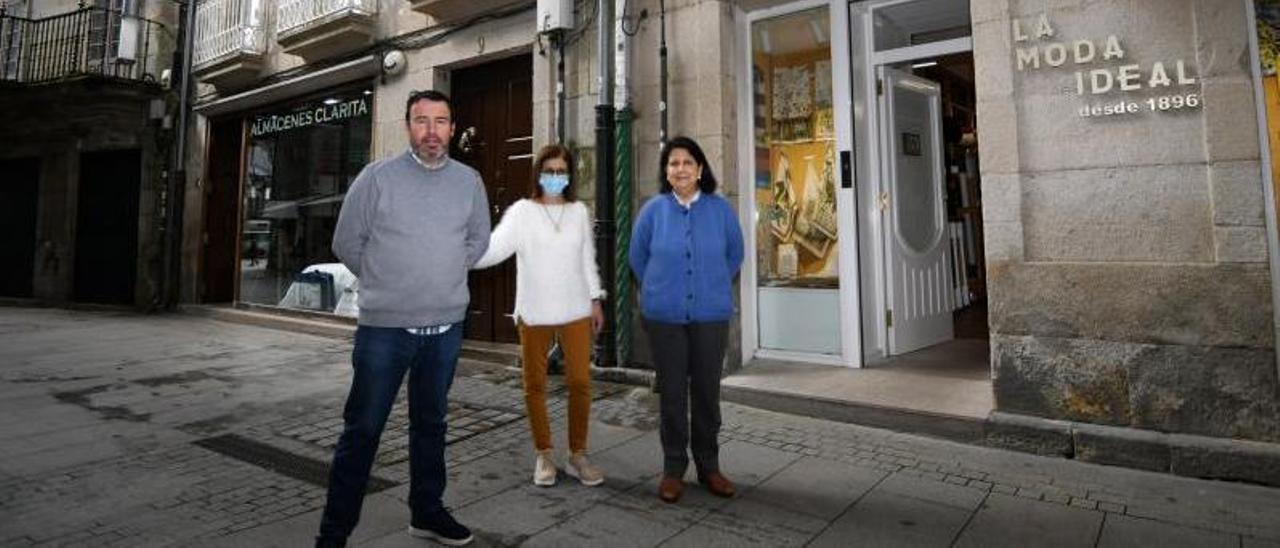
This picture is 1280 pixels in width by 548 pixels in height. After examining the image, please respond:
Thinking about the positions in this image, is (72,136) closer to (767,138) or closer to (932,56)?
(767,138)

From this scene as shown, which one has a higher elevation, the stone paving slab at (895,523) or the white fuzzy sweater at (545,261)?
the white fuzzy sweater at (545,261)

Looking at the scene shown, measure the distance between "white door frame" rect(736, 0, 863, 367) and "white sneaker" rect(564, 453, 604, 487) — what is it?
8.82 ft

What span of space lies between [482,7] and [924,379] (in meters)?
6.08

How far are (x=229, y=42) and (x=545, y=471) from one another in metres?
10.5

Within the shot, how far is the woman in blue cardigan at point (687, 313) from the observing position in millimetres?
3379

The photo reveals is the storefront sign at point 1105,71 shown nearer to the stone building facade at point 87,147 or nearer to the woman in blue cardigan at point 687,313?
the woman in blue cardigan at point 687,313

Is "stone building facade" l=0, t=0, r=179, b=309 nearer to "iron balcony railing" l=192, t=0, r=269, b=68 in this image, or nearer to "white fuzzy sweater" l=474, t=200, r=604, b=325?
"iron balcony railing" l=192, t=0, r=269, b=68

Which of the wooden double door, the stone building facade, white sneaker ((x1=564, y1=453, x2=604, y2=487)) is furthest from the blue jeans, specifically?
the stone building facade

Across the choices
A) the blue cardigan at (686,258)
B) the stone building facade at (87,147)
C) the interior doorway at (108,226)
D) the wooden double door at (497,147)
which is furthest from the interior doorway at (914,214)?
the interior doorway at (108,226)

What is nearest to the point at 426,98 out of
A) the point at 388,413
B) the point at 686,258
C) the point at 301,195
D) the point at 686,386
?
the point at 388,413

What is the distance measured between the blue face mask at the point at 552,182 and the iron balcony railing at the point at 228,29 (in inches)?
355

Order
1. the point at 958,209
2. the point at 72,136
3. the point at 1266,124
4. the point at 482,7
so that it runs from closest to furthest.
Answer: the point at 1266,124 < the point at 482,7 < the point at 958,209 < the point at 72,136

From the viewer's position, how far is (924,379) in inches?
203

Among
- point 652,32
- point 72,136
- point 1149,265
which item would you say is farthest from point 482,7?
point 72,136
